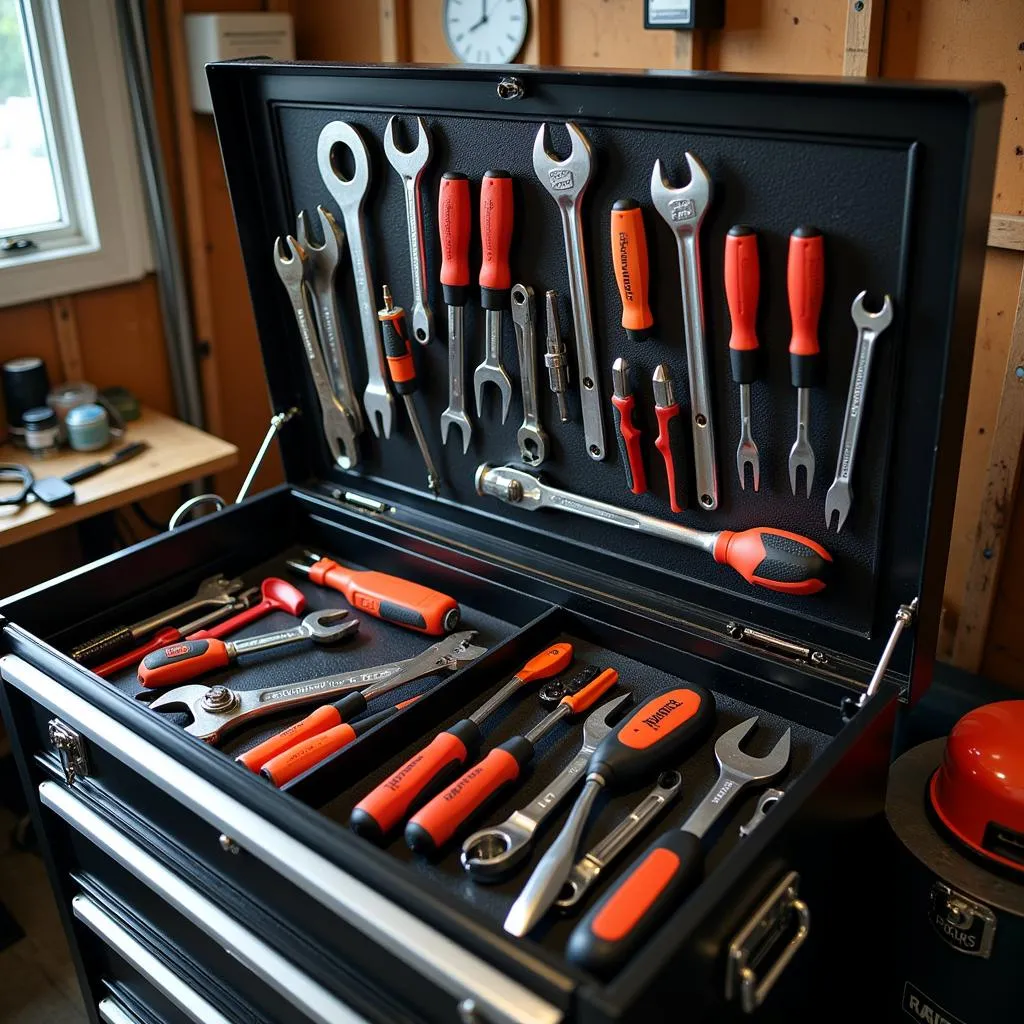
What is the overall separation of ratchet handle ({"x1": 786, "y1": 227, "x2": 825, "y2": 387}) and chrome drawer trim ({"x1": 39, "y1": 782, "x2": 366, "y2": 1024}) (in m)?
0.68

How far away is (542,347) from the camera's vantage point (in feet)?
3.87

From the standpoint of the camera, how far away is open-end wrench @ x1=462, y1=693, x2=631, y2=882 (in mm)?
915

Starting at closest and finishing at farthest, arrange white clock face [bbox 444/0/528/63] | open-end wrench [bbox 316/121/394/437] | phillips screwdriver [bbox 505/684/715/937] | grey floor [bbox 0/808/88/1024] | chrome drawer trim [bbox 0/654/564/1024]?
chrome drawer trim [bbox 0/654/564/1024]
phillips screwdriver [bbox 505/684/715/937]
open-end wrench [bbox 316/121/394/437]
grey floor [bbox 0/808/88/1024]
white clock face [bbox 444/0/528/63]

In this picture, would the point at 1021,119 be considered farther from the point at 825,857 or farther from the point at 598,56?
the point at 825,857

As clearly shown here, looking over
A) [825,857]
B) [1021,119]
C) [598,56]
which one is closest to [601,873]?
[825,857]

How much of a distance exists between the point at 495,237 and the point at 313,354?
0.37 m

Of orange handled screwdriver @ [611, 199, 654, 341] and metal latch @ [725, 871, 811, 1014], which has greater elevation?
orange handled screwdriver @ [611, 199, 654, 341]

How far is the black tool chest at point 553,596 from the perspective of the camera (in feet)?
2.76

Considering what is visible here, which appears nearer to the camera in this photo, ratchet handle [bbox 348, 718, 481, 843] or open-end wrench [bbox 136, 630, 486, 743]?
ratchet handle [bbox 348, 718, 481, 843]

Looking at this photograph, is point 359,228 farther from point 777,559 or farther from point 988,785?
point 988,785

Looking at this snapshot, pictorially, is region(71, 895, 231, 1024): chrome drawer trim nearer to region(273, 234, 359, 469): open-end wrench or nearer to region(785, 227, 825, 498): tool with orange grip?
region(273, 234, 359, 469): open-end wrench

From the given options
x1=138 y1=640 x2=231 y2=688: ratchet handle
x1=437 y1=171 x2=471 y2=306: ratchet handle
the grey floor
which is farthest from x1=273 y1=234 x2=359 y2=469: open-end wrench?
the grey floor

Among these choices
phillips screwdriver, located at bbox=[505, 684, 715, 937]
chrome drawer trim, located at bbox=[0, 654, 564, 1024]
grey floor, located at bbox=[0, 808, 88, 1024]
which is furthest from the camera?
grey floor, located at bbox=[0, 808, 88, 1024]

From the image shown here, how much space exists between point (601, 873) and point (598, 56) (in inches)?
56.0
